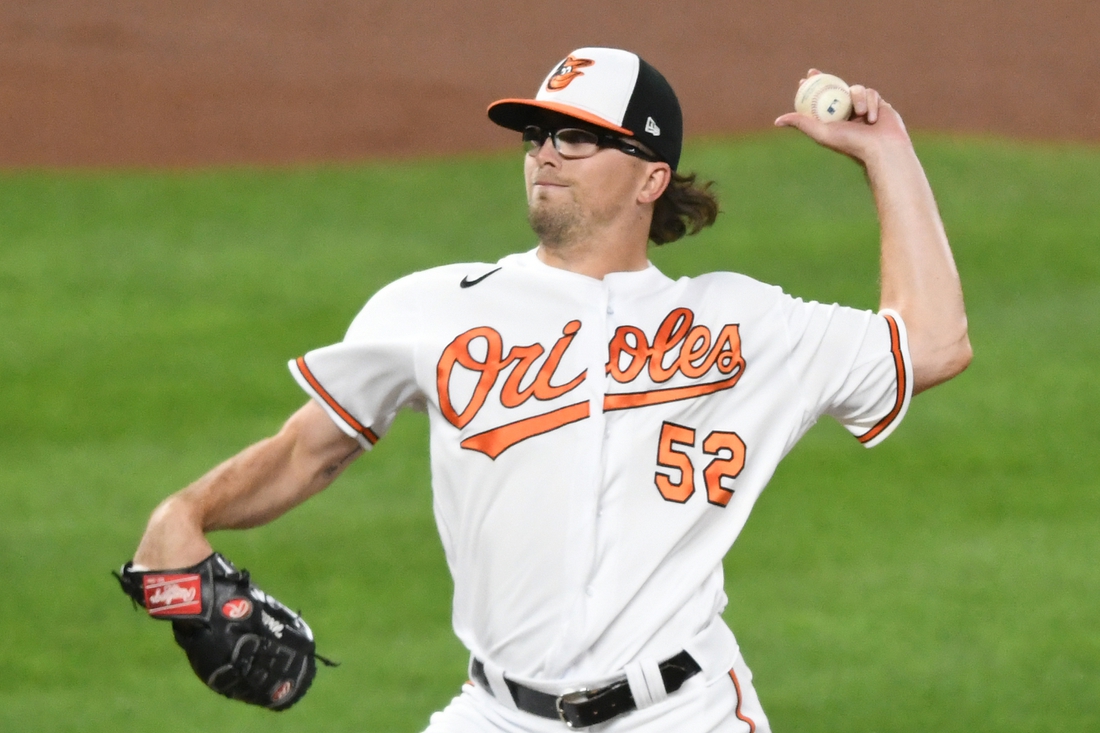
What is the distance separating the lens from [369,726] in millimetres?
6797

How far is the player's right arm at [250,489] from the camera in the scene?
3627 millimetres

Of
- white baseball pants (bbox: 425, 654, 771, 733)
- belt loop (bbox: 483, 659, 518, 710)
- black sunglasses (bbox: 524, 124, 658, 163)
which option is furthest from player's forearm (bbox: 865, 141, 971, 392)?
belt loop (bbox: 483, 659, 518, 710)

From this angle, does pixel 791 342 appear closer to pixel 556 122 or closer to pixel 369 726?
pixel 556 122

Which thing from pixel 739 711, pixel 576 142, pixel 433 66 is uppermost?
pixel 576 142

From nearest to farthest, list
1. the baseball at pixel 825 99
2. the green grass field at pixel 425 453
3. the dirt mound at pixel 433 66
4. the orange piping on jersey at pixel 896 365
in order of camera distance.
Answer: the orange piping on jersey at pixel 896 365
the baseball at pixel 825 99
the green grass field at pixel 425 453
the dirt mound at pixel 433 66

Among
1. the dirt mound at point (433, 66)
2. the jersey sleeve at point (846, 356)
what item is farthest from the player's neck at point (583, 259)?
the dirt mound at point (433, 66)

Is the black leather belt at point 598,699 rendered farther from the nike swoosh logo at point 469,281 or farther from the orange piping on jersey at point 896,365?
the nike swoosh logo at point 469,281

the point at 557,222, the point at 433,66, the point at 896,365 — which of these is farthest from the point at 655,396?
the point at 433,66

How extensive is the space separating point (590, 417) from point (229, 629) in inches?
34.7

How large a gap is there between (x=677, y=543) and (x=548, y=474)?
0.31 m

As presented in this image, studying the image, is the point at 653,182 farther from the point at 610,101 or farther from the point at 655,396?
the point at 655,396

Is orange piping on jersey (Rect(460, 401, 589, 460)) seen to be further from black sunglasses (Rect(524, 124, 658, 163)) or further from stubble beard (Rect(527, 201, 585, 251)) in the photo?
black sunglasses (Rect(524, 124, 658, 163))

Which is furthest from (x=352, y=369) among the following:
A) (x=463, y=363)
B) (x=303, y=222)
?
(x=303, y=222)

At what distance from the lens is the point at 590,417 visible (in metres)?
3.74
